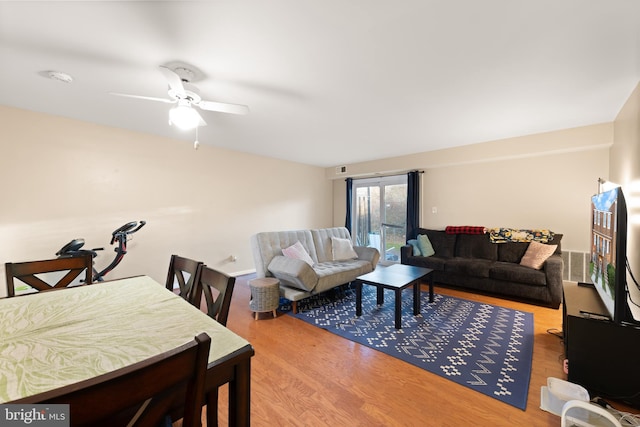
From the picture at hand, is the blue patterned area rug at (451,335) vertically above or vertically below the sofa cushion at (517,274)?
below

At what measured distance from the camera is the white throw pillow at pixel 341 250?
4.05 meters

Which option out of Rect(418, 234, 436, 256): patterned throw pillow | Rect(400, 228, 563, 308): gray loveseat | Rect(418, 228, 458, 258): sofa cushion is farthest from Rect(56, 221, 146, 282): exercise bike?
Rect(418, 228, 458, 258): sofa cushion

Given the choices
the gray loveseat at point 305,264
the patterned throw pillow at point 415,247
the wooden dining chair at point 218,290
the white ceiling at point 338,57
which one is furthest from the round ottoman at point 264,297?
the patterned throw pillow at point 415,247

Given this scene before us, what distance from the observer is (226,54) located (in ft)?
6.11

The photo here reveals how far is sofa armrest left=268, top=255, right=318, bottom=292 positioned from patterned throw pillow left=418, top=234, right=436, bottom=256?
7.57 ft

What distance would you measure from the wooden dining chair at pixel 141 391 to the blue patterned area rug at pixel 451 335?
6.40ft

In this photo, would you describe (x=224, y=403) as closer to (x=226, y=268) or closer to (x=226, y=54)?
(x=226, y=54)

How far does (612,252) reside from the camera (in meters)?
1.80

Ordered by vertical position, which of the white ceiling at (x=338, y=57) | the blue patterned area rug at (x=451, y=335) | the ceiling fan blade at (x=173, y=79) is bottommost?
the blue patterned area rug at (x=451, y=335)

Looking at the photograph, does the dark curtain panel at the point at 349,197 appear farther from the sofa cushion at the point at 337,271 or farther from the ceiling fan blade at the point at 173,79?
the ceiling fan blade at the point at 173,79

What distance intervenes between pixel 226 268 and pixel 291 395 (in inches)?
128

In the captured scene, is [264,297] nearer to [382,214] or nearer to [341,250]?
[341,250]

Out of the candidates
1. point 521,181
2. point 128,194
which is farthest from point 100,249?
point 521,181

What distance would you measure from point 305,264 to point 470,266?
8.29 ft
